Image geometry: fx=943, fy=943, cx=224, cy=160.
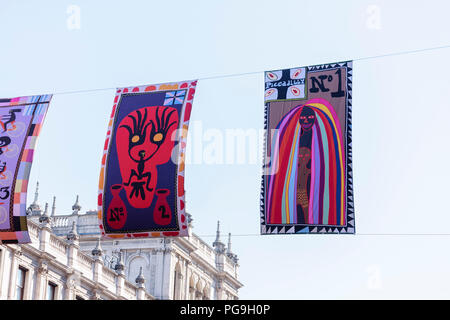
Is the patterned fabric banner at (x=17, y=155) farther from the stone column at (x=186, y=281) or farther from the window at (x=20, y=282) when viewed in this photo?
the stone column at (x=186, y=281)

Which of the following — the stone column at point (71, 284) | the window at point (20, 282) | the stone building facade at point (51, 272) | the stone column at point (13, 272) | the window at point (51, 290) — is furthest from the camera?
the stone column at point (71, 284)

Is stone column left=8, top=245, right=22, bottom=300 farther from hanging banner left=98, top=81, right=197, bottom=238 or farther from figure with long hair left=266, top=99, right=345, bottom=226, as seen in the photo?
figure with long hair left=266, top=99, right=345, bottom=226

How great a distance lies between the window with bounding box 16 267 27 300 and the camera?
134 feet

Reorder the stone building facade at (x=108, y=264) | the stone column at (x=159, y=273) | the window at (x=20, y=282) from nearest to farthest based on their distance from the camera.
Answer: the window at (x=20, y=282)
the stone building facade at (x=108, y=264)
the stone column at (x=159, y=273)

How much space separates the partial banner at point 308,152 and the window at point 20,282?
775 inches

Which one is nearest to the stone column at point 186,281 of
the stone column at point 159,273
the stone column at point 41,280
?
the stone column at point 159,273

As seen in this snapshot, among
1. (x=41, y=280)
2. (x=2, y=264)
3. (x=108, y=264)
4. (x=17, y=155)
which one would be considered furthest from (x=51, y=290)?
(x=17, y=155)

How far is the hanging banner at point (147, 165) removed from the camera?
80.7ft

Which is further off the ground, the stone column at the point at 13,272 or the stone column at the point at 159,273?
the stone column at the point at 159,273

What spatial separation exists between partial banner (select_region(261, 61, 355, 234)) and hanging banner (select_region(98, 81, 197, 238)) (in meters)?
2.26

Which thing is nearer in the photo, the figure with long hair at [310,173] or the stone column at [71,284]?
the figure with long hair at [310,173]

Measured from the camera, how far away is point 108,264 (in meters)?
54.4

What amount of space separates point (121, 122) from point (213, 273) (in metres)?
39.7
